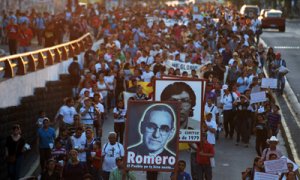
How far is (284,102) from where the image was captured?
101 feet

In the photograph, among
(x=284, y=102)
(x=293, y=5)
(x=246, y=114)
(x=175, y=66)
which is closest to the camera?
(x=246, y=114)

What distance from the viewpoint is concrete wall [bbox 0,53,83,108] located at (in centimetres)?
2253

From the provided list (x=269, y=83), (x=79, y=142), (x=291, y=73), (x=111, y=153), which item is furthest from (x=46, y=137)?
(x=291, y=73)

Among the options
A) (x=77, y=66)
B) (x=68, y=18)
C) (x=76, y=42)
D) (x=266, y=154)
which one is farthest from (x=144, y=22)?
(x=266, y=154)

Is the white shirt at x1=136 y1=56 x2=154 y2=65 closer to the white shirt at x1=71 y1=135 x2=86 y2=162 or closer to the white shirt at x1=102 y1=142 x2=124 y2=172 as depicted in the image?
the white shirt at x1=71 y1=135 x2=86 y2=162

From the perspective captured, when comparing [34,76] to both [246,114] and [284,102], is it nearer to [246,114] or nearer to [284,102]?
[246,114]

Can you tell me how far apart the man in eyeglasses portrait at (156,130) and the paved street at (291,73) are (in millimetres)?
7651

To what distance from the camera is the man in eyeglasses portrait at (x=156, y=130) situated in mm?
15539

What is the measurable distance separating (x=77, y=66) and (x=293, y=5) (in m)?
78.8

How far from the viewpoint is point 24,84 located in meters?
25.2

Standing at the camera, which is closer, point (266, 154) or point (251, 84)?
point (266, 154)

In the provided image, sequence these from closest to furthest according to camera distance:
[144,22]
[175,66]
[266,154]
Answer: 1. [266,154]
2. [175,66]
3. [144,22]

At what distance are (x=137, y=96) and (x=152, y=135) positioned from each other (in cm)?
665

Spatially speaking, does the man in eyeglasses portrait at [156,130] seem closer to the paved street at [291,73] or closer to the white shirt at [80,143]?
the white shirt at [80,143]
